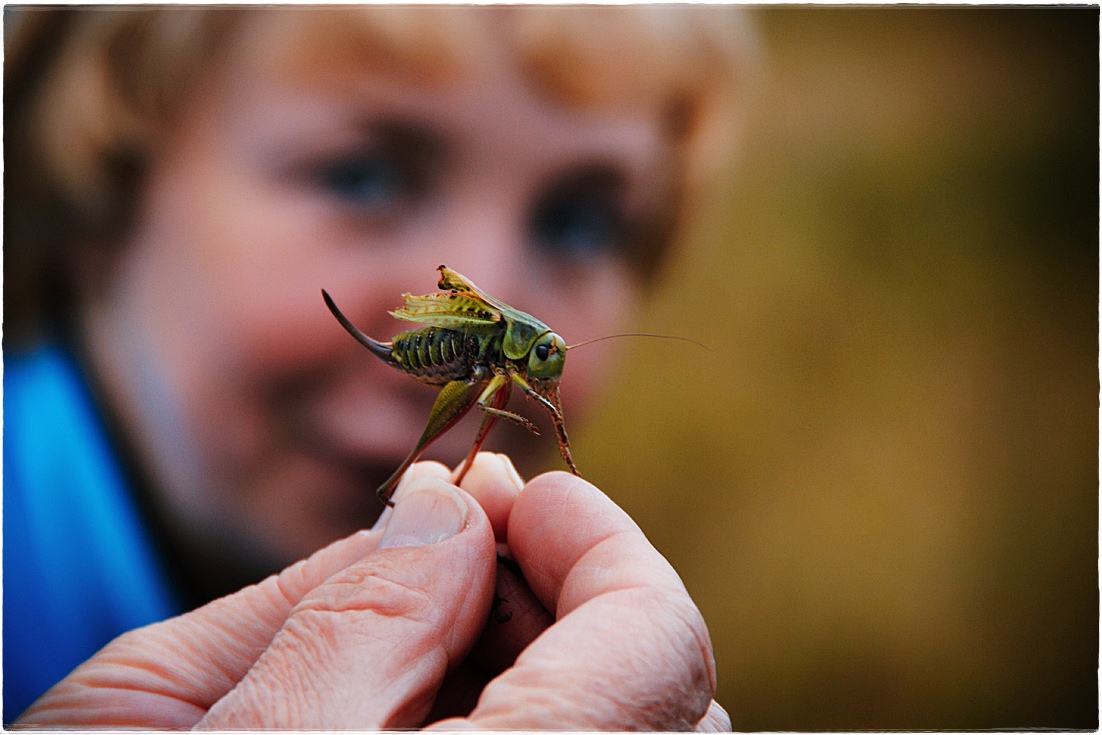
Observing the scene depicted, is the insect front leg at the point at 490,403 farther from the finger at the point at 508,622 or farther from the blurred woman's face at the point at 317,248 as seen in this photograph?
the blurred woman's face at the point at 317,248

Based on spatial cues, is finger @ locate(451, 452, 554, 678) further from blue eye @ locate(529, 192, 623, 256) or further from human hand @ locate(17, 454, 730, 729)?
blue eye @ locate(529, 192, 623, 256)

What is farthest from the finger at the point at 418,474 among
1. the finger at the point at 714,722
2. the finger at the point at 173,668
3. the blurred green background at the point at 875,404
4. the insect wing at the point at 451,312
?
the finger at the point at 714,722

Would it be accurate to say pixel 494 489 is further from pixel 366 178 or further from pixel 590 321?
pixel 366 178

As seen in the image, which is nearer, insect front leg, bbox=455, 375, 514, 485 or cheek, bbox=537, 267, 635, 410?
insect front leg, bbox=455, 375, 514, 485

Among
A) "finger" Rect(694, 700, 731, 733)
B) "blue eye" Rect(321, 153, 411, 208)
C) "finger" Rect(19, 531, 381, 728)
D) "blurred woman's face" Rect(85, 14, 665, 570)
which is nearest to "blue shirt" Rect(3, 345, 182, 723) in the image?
"blurred woman's face" Rect(85, 14, 665, 570)

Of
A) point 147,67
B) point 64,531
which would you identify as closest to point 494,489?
point 64,531

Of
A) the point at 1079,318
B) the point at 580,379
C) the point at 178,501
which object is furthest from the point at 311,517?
the point at 1079,318

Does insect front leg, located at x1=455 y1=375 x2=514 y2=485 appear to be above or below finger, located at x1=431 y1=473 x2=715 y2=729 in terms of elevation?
above
